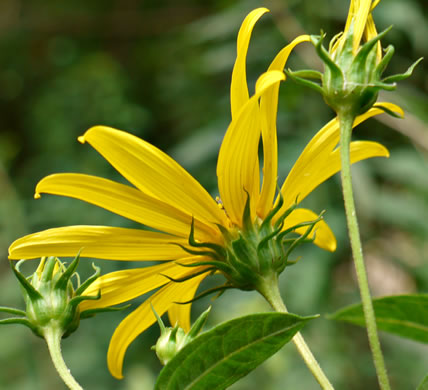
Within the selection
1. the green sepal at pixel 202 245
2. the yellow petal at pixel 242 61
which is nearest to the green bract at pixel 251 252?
the green sepal at pixel 202 245

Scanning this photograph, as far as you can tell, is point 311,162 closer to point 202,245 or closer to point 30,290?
point 202,245

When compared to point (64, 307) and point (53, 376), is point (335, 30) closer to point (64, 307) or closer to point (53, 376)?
point (53, 376)

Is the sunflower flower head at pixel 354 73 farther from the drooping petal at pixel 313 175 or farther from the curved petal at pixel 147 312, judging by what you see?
the curved petal at pixel 147 312

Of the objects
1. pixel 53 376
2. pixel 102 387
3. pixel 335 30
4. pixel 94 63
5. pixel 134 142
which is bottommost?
pixel 102 387

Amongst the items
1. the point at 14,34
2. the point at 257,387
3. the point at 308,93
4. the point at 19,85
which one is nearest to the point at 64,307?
the point at 257,387

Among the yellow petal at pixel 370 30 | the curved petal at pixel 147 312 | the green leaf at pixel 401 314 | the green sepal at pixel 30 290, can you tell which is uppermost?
the yellow petal at pixel 370 30

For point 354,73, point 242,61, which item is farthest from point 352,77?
point 242,61
